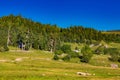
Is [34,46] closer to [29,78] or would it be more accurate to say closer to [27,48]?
[27,48]

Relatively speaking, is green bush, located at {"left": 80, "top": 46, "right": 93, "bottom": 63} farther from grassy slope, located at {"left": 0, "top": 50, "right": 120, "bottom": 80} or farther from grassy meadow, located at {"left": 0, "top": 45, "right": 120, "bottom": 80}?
grassy slope, located at {"left": 0, "top": 50, "right": 120, "bottom": 80}

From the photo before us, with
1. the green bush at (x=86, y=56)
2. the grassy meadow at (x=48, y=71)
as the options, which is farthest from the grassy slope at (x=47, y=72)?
the green bush at (x=86, y=56)

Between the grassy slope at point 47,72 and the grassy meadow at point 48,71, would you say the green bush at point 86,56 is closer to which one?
the grassy meadow at point 48,71

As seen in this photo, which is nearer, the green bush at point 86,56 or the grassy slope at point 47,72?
the grassy slope at point 47,72

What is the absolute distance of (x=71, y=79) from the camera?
5394 cm

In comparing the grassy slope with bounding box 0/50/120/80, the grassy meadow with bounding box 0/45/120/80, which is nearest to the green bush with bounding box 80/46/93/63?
the grassy meadow with bounding box 0/45/120/80

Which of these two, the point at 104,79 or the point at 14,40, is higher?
the point at 14,40

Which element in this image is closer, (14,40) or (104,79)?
(104,79)

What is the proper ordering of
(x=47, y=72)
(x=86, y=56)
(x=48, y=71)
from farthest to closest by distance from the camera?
(x=86, y=56) < (x=48, y=71) < (x=47, y=72)

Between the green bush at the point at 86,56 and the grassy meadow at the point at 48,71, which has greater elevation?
the green bush at the point at 86,56

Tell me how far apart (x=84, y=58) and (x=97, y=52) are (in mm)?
60664

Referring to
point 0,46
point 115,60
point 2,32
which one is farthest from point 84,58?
point 2,32

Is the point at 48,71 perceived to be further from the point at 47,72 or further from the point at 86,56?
the point at 86,56

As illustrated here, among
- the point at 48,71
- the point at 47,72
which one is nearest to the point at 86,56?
the point at 48,71
